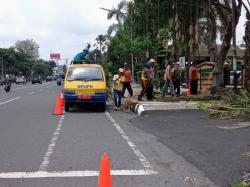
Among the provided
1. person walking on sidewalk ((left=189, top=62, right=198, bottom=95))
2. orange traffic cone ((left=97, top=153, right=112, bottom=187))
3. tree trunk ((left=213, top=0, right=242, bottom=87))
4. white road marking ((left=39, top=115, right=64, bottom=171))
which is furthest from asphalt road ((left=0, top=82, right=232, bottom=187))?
tree trunk ((left=213, top=0, right=242, bottom=87))

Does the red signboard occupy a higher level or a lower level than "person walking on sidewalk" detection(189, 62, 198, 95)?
higher

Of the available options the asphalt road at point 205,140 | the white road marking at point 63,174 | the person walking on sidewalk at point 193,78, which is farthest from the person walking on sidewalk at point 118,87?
the white road marking at point 63,174

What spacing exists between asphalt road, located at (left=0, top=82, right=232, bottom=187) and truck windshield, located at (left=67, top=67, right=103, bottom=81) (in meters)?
4.29

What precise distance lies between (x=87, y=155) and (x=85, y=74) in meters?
11.1

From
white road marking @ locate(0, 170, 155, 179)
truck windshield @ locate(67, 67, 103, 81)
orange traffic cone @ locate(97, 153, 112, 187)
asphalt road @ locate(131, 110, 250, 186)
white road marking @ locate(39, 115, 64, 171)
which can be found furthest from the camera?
truck windshield @ locate(67, 67, 103, 81)

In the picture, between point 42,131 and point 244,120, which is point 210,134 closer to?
point 244,120

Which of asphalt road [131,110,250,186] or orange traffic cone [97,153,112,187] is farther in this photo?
asphalt road [131,110,250,186]

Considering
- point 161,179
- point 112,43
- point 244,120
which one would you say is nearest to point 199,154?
point 161,179

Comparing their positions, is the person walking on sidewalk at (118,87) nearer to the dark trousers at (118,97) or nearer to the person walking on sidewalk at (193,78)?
the dark trousers at (118,97)

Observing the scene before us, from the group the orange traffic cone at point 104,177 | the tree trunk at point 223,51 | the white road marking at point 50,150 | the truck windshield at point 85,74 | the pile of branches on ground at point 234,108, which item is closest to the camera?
the orange traffic cone at point 104,177

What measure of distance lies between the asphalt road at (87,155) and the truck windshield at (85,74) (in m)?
4.29

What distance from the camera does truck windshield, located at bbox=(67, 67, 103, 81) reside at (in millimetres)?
20641

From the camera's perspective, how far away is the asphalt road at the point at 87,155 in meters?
7.83

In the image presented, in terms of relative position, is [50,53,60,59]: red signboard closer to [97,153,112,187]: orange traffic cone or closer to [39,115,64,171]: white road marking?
[39,115,64,171]: white road marking
